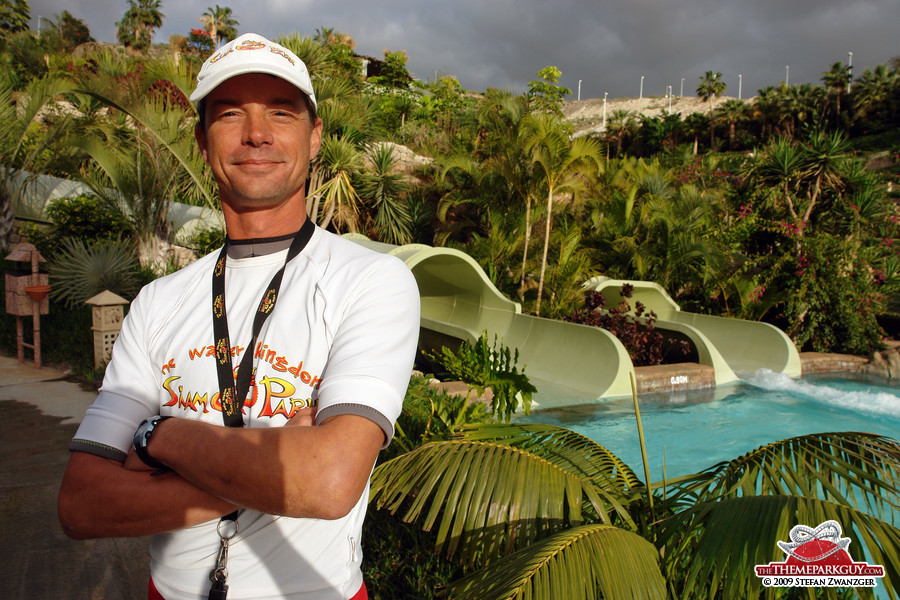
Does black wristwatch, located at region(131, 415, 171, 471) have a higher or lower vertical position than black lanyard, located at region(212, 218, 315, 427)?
lower

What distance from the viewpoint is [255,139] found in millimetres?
1333

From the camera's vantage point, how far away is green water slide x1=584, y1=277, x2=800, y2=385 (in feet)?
32.1

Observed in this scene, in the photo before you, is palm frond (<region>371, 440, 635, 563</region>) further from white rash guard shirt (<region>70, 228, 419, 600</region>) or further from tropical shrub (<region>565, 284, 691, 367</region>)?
tropical shrub (<region>565, 284, 691, 367</region>)

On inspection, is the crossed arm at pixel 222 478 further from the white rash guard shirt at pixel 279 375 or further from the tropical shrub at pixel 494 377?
the tropical shrub at pixel 494 377

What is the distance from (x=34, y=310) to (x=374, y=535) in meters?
6.57

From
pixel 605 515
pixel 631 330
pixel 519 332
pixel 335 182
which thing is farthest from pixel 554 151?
pixel 605 515

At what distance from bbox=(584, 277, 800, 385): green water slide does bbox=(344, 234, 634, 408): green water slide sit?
194cm

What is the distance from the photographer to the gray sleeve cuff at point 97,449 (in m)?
1.19

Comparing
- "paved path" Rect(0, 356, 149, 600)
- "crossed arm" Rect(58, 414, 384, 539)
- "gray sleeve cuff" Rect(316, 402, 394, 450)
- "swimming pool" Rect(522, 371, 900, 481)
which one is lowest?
"swimming pool" Rect(522, 371, 900, 481)

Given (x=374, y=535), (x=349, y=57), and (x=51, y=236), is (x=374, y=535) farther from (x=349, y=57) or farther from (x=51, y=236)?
(x=349, y=57)

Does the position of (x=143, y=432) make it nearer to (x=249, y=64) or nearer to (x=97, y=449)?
(x=97, y=449)

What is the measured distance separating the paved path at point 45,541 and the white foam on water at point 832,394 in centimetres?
927

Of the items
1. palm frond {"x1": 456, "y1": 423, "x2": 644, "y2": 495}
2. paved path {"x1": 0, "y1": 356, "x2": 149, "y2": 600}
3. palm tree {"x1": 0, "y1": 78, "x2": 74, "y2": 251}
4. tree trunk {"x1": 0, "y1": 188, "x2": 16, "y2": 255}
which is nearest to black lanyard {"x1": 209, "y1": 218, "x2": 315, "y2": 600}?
palm frond {"x1": 456, "y1": 423, "x2": 644, "y2": 495}

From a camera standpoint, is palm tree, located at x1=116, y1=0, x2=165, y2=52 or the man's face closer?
the man's face
